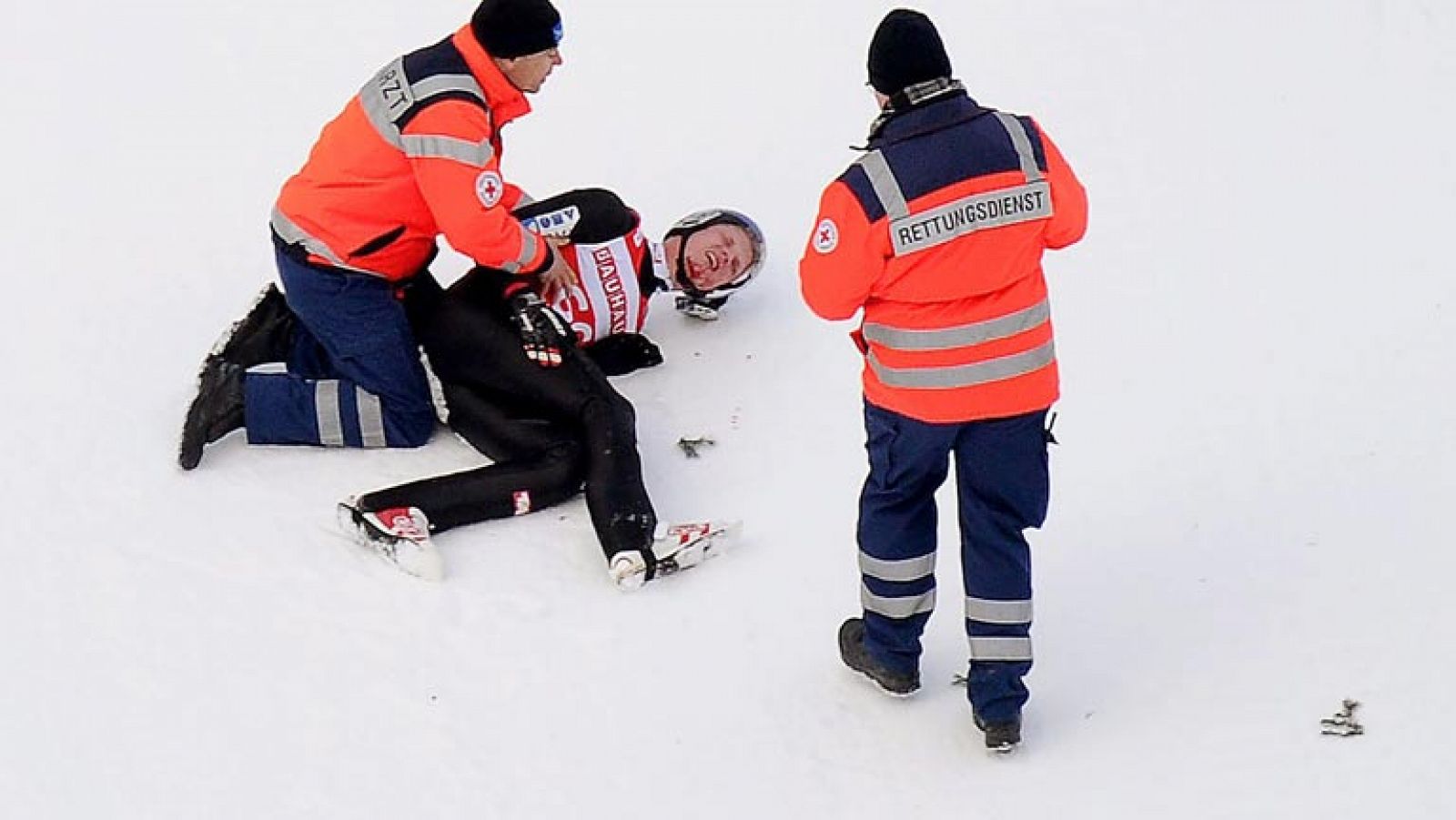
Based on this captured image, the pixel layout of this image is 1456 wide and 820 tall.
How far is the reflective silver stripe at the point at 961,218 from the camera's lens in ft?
9.36

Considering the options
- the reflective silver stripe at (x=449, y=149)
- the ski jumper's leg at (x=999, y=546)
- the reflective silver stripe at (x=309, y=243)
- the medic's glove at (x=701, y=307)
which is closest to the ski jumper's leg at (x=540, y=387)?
the reflective silver stripe at (x=309, y=243)

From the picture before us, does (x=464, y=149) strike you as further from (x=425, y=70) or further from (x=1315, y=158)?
(x=1315, y=158)

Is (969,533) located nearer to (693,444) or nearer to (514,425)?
(693,444)

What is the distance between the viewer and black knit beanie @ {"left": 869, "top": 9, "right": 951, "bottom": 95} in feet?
9.28

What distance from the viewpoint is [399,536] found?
3650 millimetres

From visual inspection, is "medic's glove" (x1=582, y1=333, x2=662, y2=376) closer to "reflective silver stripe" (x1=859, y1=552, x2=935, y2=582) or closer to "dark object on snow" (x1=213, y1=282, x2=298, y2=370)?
"dark object on snow" (x1=213, y1=282, x2=298, y2=370)

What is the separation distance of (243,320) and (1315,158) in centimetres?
307

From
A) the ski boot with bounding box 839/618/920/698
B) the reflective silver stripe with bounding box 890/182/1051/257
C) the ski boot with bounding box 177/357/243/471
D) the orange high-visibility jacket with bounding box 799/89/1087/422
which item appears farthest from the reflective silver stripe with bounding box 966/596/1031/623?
the ski boot with bounding box 177/357/243/471

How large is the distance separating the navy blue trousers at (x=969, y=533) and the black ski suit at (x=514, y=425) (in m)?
0.63

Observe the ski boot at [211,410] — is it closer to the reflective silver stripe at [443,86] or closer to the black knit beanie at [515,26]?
the reflective silver stripe at [443,86]

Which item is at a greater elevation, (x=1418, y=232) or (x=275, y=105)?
(x=275, y=105)

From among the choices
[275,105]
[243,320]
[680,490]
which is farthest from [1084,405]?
[275,105]

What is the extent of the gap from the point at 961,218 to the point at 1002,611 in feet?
2.50

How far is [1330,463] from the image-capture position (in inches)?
152
